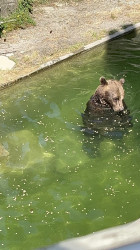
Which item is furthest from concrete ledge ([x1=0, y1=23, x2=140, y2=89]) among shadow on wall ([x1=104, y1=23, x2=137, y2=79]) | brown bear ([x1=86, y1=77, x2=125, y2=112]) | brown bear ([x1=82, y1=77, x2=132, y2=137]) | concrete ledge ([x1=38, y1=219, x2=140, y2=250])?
concrete ledge ([x1=38, y1=219, x2=140, y2=250])

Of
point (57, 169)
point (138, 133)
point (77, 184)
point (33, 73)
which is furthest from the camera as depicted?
point (33, 73)

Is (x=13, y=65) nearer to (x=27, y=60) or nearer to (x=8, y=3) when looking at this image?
(x=27, y=60)

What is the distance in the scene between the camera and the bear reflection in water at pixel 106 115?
29.9 feet

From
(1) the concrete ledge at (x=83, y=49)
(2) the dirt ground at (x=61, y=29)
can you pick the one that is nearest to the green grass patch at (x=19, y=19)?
(2) the dirt ground at (x=61, y=29)

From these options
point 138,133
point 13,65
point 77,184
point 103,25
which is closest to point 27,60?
point 13,65

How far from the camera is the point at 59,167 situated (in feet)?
27.0

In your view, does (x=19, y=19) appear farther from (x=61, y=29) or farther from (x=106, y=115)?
(x=106, y=115)

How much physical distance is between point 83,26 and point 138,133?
7.74 meters

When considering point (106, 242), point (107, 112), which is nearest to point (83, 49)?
point (107, 112)

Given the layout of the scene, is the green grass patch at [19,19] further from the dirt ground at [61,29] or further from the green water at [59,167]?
the green water at [59,167]

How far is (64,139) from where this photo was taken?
9.16 m

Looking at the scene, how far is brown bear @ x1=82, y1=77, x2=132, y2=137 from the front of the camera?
30.2ft

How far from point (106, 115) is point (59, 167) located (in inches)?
76.8

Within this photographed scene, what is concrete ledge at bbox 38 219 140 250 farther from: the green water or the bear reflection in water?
the bear reflection in water
